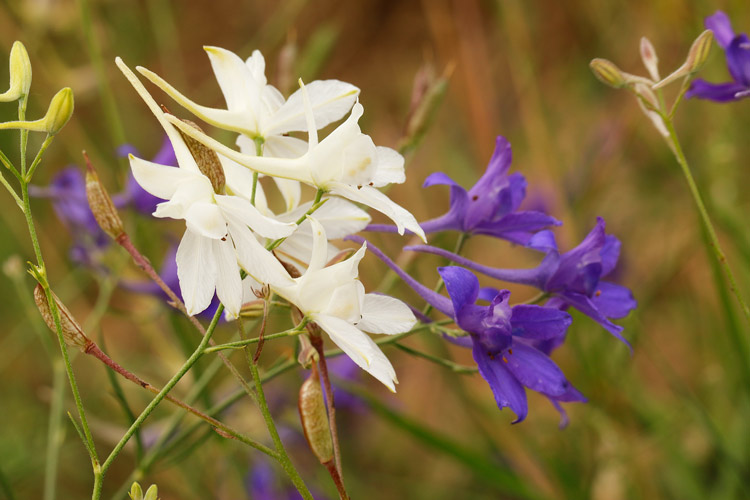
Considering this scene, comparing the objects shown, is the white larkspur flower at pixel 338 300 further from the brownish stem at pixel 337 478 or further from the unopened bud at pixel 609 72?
the unopened bud at pixel 609 72

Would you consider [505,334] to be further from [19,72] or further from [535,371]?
[19,72]

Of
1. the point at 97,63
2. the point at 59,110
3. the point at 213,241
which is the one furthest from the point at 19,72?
the point at 97,63

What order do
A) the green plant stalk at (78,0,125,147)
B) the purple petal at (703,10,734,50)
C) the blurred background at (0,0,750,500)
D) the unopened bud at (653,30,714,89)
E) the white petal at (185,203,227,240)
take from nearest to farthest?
the white petal at (185,203,227,240) → the unopened bud at (653,30,714,89) → the purple petal at (703,10,734,50) → the green plant stalk at (78,0,125,147) → the blurred background at (0,0,750,500)

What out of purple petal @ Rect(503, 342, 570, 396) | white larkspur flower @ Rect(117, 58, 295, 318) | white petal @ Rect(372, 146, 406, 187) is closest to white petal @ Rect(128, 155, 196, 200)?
white larkspur flower @ Rect(117, 58, 295, 318)

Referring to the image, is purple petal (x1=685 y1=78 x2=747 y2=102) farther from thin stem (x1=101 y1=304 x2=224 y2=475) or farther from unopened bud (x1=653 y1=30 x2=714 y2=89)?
thin stem (x1=101 y1=304 x2=224 y2=475)

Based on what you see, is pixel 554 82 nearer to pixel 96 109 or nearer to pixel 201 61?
pixel 201 61

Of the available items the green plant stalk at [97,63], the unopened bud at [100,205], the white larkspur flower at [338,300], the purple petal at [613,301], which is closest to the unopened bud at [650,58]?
the purple petal at [613,301]
